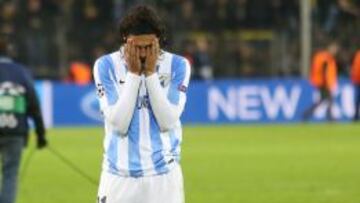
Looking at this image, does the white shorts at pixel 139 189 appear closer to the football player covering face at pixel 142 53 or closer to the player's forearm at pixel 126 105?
the player's forearm at pixel 126 105

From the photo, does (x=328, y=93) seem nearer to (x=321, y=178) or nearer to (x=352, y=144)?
(x=352, y=144)

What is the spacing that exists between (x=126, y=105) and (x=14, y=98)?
5494mm

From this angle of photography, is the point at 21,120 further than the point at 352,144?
No

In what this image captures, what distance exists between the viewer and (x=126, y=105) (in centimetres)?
663

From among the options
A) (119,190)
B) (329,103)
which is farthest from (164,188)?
(329,103)

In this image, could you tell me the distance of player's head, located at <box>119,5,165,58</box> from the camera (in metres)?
6.56

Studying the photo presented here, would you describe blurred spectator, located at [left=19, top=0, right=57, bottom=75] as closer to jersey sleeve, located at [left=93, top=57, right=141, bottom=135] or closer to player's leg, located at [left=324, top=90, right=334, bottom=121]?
player's leg, located at [left=324, top=90, right=334, bottom=121]

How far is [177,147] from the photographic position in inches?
271

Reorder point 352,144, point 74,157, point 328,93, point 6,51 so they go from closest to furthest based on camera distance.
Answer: point 6,51
point 74,157
point 352,144
point 328,93

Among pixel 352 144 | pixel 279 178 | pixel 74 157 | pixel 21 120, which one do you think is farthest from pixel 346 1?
pixel 21 120

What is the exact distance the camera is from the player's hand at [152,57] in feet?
21.3

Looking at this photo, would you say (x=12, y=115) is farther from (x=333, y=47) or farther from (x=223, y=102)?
(x=333, y=47)

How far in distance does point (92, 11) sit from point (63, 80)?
2497 mm

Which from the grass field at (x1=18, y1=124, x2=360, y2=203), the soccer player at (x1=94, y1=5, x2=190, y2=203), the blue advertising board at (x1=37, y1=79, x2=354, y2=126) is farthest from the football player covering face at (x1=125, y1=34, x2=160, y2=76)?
the blue advertising board at (x1=37, y1=79, x2=354, y2=126)
